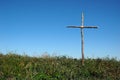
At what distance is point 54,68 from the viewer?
63.1ft

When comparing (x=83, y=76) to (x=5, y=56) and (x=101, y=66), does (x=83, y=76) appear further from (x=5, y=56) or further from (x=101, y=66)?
(x=5, y=56)

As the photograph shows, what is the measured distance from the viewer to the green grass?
56.5 feet

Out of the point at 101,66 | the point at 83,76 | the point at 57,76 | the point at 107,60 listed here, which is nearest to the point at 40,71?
the point at 57,76

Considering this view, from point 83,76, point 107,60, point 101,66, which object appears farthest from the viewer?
point 107,60

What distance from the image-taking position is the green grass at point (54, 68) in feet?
56.5

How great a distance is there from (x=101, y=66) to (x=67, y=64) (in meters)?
2.76

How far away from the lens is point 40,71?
18406 millimetres

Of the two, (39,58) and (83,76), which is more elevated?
(39,58)

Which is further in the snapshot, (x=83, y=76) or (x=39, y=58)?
(x=39, y=58)

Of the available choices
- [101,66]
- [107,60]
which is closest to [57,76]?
[101,66]

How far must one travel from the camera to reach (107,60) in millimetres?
24219

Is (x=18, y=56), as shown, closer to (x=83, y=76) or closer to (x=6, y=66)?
(x=6, y=66)

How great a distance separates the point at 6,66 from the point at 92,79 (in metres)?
5.73

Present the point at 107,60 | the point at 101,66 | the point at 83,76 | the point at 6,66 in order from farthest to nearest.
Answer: the point at 107,60 < the point at 101,66 < the point at 83,76 < the point at 6,66
